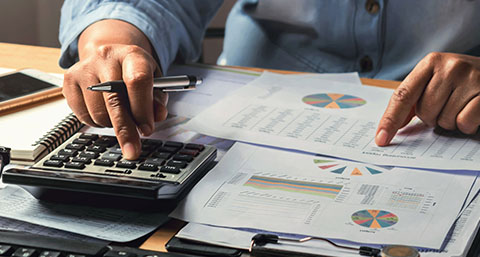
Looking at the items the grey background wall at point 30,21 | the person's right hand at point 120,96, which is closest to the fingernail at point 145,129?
the person's right hand at point 120,96

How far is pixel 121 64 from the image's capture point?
733 mm

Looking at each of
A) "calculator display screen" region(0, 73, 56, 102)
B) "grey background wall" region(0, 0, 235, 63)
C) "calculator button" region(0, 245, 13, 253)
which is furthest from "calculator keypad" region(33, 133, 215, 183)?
"grey background wall" region(0, 0, 235, 63)

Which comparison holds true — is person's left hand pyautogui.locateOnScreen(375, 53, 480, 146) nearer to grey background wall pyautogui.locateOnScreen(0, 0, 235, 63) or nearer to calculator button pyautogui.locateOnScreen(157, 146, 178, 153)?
calculator button pyautogui.locateOnScreen(157, 146, 178, 153)

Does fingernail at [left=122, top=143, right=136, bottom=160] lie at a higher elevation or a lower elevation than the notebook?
higher

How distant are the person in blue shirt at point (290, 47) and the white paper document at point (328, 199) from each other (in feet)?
0.29

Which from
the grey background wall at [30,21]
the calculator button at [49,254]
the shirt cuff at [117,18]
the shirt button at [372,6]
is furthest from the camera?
the grey background wall at [30,21]

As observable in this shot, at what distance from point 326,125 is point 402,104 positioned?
92 millimetres

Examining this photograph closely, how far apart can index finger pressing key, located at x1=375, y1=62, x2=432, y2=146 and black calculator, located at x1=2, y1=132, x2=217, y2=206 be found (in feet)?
0.67

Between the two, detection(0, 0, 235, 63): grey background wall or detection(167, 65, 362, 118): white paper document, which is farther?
detection(0, 0, 235, 63): grey background wall

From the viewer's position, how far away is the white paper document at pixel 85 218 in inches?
20.2

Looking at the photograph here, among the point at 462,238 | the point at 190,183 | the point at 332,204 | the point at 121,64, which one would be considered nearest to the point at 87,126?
the point at 121,64

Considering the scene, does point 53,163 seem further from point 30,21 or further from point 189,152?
point 30,21

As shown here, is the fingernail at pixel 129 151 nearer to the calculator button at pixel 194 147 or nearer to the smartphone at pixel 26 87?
the calculator button at pixel 194 147

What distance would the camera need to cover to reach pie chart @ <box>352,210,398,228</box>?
51cm
